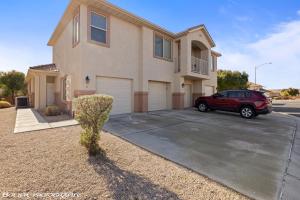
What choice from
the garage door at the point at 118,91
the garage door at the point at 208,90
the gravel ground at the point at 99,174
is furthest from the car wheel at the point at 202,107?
the gravel ground at the point at 99,174

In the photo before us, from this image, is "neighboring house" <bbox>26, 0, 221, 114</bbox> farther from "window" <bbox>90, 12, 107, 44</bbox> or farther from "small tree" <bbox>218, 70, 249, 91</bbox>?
"small tree" <bbox>218, 70, 249, 91</bbox>

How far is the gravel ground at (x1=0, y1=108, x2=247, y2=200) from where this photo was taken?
3146 millimetres

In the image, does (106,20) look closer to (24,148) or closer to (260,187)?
(24,148)

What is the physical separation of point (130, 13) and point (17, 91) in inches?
968

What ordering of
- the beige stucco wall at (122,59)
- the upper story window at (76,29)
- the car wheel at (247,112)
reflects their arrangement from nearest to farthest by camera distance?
the beige stucco wall at (122,59) → the upper story window at (76,29) → the car wheel at (247,112)

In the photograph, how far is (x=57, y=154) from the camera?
4.62 m

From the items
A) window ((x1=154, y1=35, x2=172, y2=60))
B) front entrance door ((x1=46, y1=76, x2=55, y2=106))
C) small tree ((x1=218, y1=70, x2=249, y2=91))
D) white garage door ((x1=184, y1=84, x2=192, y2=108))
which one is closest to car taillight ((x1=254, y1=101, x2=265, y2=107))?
white garage door ((x1=184, y1=84, x2=192, y2=108))

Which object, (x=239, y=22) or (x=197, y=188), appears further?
(x=239, y=22)

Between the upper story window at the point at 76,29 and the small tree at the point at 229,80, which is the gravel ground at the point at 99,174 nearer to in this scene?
the upper story window at the point at 76,29

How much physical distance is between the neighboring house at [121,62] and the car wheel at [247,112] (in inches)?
189

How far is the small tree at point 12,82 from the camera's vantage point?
25977mm

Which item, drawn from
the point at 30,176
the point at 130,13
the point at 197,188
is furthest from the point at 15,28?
the point at 197,188

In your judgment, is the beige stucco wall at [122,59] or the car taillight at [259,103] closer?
the beige stucco wall at [122,59]

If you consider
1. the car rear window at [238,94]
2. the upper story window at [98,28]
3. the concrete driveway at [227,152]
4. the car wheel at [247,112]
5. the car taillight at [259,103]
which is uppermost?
the upper story window at [98,28]
